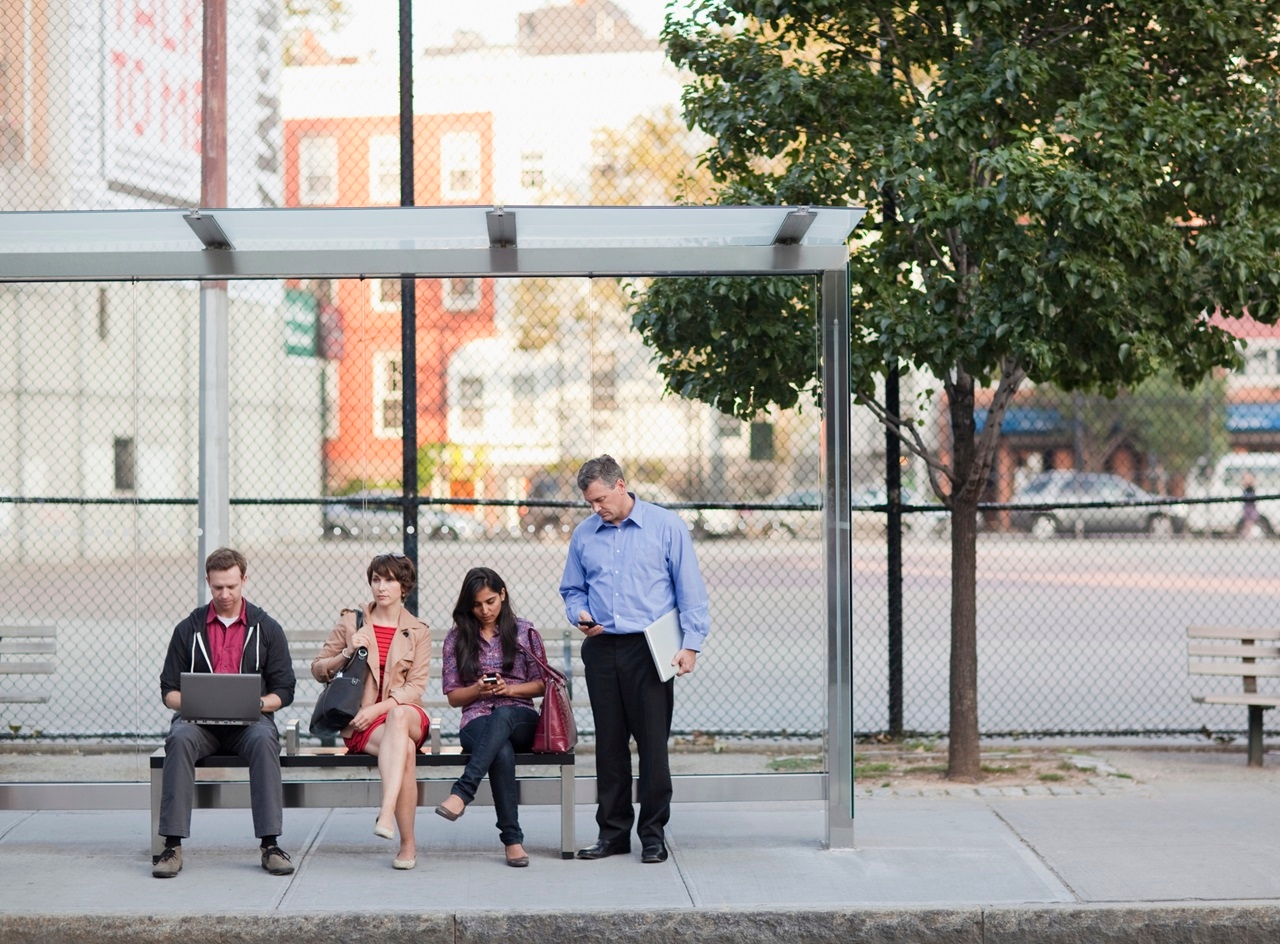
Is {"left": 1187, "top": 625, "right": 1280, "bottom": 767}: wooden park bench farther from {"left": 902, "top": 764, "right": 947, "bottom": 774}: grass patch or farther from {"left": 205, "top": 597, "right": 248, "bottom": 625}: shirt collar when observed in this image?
{"left": 205, "top": 597, "right": 248, "bottom": 625}: shirt collar

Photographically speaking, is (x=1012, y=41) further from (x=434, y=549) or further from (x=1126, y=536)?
(x=1126, y=536)

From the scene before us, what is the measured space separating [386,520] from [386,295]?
1.26 m

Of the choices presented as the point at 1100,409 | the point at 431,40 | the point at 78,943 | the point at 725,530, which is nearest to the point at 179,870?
the point at 78,943

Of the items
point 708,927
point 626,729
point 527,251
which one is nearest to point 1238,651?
point 626,729

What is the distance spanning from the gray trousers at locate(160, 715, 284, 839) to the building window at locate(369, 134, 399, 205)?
4.89 m

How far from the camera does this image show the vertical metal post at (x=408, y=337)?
8406mm

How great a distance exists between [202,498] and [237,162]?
230 inches

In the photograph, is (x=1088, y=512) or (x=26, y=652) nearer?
(x=26, y=652)

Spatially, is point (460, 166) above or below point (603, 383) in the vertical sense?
above

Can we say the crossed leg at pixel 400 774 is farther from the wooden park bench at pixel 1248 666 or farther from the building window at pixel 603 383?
the wooden park bench at pixel 1248 666

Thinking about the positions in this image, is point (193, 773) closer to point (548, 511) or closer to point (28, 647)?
point (28, 647)

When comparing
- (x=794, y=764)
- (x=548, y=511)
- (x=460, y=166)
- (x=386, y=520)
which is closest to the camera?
(x=794, y=764)

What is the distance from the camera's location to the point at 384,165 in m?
11.8

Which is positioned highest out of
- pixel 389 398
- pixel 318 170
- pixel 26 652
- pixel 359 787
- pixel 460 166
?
pixel 318 170
